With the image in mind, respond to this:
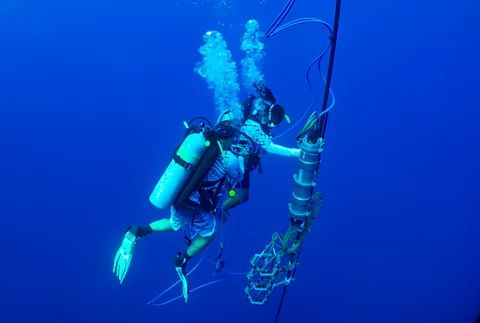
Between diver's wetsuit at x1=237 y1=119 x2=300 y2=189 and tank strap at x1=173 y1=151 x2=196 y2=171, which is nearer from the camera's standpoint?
tank strap at x1=173 y1=151 x2=196 y2=171

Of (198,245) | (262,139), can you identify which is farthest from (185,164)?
(198,245)

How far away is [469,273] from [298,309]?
3.35 m

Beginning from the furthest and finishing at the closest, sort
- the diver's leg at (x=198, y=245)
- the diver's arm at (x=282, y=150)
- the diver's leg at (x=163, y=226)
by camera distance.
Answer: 1. the diver's leg at (x=163, y=226)
2. the diver's leg at (x=198, y=245)
3. the diver's arm at (x=282, y=150)

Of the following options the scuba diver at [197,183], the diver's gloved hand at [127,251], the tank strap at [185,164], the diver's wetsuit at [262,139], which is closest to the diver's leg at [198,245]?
the scuba diver at [197,183]

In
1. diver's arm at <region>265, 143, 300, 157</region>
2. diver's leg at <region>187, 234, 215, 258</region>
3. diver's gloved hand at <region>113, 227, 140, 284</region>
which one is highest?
diver's arm at <region>265, 143, 300, 157</region>

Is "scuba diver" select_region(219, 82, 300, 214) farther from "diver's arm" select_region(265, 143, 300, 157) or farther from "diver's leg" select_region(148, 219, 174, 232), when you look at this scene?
"diver's leg" select_region(148, 219, 174, 232)

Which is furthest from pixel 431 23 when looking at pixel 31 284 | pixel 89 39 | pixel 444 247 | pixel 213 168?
pixel 31 284

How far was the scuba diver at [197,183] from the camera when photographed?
2908 millimetres

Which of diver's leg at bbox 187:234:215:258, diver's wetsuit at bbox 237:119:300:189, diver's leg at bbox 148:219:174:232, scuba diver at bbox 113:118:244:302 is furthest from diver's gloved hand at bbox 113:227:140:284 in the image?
diver's wetsuit at bbox 237:119:300:189

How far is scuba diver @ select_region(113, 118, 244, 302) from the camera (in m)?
2.91

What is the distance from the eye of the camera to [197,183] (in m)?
3.02

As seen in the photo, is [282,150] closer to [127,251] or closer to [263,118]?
[263,118]

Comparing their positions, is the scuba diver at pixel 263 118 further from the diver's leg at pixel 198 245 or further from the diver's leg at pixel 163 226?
the diver's leg at pixel 163 226

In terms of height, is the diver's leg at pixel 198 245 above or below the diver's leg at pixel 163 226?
below
